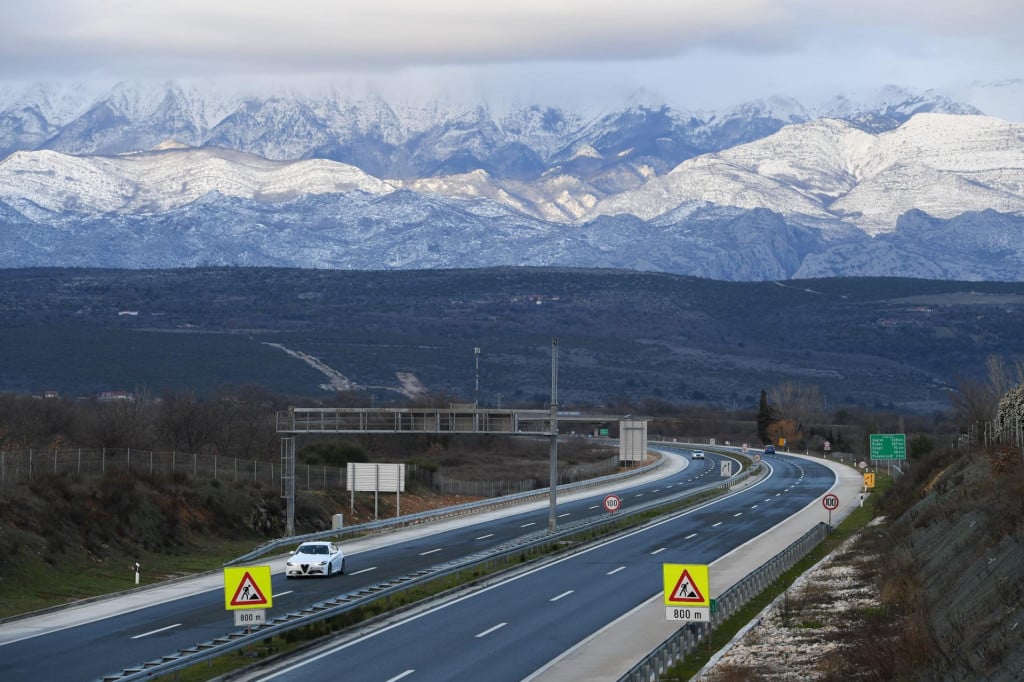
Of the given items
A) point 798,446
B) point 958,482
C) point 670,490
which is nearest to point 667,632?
point 958,482

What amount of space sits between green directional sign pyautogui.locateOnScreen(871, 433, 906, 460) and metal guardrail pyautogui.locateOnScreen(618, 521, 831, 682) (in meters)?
47.7

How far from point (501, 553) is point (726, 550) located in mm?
9888

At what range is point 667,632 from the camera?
3847cm

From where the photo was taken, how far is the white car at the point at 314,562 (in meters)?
51.2

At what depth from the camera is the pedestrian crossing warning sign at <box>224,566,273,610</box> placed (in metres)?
34.3

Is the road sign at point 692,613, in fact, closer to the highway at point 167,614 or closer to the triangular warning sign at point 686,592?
the triangular warning sign at point 686,592

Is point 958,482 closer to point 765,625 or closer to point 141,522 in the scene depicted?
point 765,625

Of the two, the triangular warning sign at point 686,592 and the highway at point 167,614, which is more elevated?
the triangular warning sign at point 686,592

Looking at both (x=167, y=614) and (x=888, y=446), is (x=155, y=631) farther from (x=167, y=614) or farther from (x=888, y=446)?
(x=888, y=446)

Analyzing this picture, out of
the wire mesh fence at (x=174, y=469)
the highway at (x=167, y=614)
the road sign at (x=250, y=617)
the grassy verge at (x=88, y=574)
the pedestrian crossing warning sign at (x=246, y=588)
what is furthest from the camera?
the wire mesh fence at (x=174, y=469)

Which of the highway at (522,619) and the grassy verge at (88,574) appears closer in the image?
the highway at (522,619)

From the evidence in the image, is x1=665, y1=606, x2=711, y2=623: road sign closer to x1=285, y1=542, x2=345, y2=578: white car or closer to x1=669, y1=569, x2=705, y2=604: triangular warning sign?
x1=669, y1=569, x2=705, y2=604: triangular warning sign

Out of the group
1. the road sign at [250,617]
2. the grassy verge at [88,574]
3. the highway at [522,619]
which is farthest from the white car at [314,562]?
the road sign at [250,617]

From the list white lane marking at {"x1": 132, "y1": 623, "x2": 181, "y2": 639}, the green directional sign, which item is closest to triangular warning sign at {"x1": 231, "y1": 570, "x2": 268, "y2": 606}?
white lane marking at {"x1": 132, "y1": 623, "x2": 181, "y2": 639}
